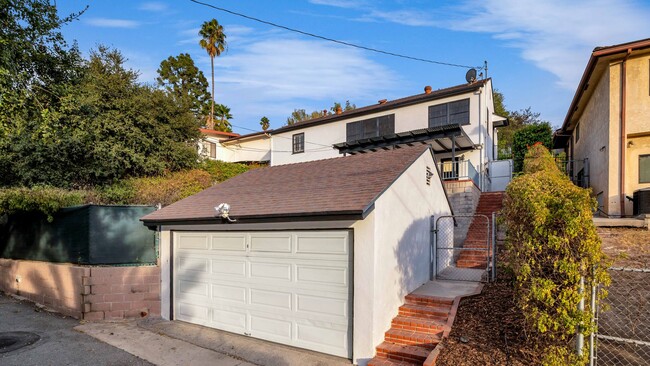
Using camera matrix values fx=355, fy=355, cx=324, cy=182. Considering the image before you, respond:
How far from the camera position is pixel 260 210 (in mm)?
6820

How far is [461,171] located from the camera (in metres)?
14.5

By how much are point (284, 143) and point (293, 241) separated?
1760cm

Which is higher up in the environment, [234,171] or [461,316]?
[234,171]

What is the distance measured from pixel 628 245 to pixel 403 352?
653 centimetres

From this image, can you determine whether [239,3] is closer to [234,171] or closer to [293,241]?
[293,241]

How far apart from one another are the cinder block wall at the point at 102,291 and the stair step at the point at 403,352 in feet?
19.2

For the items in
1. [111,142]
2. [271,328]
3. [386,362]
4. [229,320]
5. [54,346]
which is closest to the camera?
[386,362]

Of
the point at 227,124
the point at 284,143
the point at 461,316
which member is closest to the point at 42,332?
the point at 461,316

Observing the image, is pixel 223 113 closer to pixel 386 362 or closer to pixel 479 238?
pixel 479 238

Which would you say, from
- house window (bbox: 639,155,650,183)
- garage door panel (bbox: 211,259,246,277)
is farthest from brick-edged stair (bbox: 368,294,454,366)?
house window (bbox: 639,155,650,183)

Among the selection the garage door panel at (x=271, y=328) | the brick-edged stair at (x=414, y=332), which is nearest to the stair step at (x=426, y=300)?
the brick-edged stair at (x=414, y=332)

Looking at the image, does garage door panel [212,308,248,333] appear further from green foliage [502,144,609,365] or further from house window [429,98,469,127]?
house window [429,98,469,127]

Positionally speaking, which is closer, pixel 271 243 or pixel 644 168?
pixel 271 243

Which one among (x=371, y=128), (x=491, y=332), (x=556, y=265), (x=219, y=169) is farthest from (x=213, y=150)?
(x=556, y=265)
